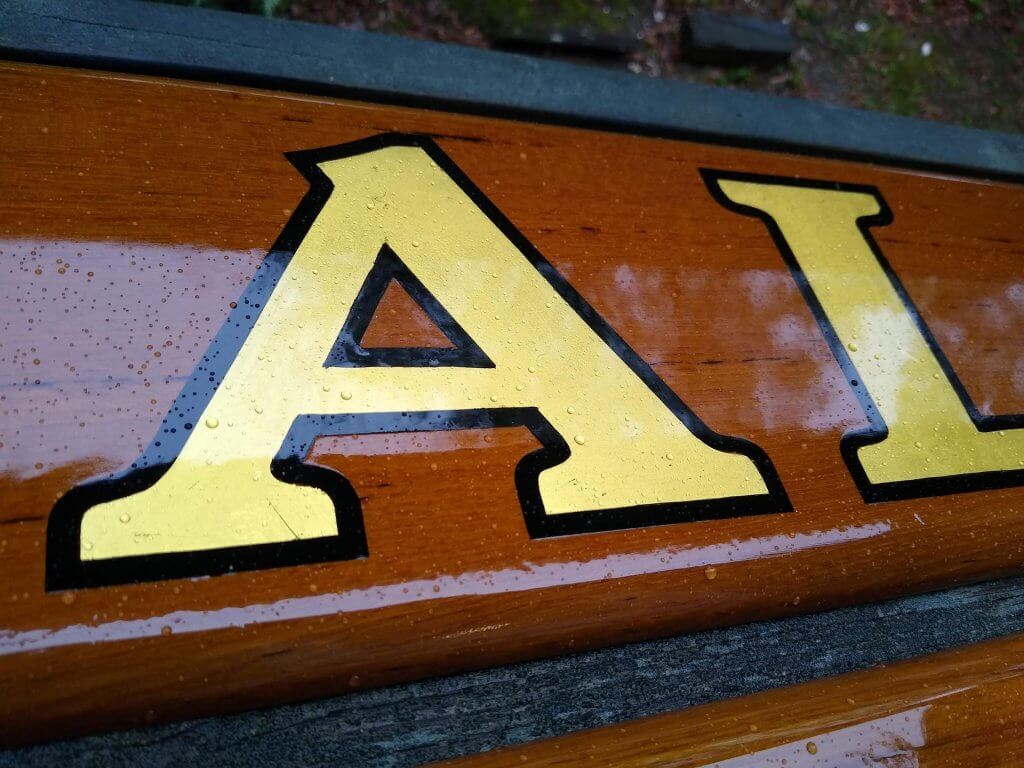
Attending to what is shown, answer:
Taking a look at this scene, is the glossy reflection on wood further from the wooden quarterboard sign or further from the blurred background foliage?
the blurred background foliage

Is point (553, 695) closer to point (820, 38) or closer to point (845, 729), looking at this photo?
point (845, 729)

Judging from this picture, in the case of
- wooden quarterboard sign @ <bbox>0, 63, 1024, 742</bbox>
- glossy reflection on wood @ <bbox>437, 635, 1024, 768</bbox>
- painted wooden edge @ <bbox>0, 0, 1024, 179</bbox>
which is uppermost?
painted wooden edge @ <bbox>0, 0, 1024, 179</bbox>

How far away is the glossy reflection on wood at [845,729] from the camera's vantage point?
891 millimetres

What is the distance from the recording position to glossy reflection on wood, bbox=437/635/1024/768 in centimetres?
89

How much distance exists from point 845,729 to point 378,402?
0.72 metres

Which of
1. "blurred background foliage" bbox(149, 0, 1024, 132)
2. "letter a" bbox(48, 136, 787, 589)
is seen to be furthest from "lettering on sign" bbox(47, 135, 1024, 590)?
"blurred background foliage" bbox(149, 0, 1024, 132)

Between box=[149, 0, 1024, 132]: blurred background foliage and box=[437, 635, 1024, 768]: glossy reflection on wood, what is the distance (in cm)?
190

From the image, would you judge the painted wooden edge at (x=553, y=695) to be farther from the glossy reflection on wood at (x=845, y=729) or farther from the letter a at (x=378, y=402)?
the letter a at (x=378, y=402)

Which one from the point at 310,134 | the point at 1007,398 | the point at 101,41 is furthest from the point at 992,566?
the point at 101,41

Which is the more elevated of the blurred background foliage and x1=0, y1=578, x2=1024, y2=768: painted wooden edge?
the blurred background foliage

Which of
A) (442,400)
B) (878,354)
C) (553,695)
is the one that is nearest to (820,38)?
(878,354)

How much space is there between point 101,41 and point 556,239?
2.44ft

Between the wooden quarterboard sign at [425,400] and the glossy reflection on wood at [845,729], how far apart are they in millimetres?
108

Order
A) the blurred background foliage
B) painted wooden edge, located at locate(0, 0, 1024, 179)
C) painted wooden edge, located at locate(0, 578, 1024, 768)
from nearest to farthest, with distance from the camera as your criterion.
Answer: painted wooden edge, located at locate(0, 578, 1024, 768) → painted wooden edge, located at locate(0, 0, 1024, 179) → the blurred background foliage
